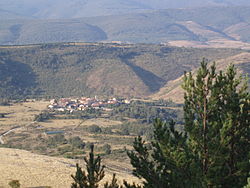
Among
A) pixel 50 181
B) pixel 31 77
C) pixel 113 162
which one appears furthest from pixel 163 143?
pixel 31 77

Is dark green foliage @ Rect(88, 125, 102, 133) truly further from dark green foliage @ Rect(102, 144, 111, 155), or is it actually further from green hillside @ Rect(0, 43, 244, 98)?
green hillside @ Rect(0, 43, 244, 98)

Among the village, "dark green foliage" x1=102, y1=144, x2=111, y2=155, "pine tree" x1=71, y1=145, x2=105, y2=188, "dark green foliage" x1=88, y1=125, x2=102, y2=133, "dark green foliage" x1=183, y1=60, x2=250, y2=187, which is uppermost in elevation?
"dark green foliage" x1=183, y1=60, x2=250, y2=187

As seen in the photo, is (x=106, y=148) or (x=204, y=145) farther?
(x=106, y=148)

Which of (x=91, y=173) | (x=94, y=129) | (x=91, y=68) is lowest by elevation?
(x=94, y=129)

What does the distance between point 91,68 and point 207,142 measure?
125478mm

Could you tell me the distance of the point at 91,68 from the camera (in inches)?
5448

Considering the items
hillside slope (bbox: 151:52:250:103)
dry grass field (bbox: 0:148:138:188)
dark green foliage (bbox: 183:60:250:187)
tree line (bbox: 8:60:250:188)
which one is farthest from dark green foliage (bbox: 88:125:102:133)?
dark green foliage (bbox: 183:60:250:187)

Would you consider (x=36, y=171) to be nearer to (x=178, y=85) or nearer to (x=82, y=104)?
(x=82, y=104)

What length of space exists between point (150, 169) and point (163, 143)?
3.90 feet

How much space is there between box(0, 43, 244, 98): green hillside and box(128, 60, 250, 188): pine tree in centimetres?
9842

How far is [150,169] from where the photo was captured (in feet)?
48.4

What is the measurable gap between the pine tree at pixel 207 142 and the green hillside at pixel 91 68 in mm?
98417

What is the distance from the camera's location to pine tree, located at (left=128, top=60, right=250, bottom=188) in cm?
1352

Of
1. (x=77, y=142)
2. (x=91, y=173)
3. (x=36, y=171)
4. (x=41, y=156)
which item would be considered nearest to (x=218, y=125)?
(x=91, y=173)
